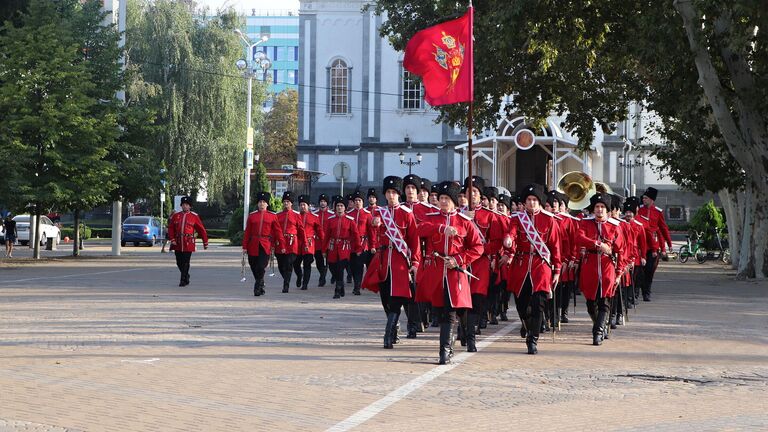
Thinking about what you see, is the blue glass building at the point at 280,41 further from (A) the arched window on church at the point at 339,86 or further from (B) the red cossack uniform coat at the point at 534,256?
(B) the red cossack uniform coat at the point at 534,256

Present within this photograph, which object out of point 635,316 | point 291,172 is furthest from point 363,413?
point 291,172

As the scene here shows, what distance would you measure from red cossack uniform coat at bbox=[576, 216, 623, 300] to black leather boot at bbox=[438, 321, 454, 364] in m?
2.88

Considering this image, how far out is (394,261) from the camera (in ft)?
46.7

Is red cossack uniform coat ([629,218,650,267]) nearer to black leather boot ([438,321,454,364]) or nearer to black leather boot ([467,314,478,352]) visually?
black leather boot ([467,314,478,352])

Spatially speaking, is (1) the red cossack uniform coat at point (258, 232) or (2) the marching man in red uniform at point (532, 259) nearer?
(2) the marching man in red uniform at point (532, 259)

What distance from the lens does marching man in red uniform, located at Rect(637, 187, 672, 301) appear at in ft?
78.3

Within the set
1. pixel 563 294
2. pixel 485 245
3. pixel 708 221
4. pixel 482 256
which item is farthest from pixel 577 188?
pixel 482 256

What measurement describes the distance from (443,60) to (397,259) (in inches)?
162

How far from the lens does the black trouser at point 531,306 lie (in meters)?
13.8

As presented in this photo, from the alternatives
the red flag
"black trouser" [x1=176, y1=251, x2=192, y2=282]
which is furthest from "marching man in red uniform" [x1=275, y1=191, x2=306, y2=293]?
the red flag

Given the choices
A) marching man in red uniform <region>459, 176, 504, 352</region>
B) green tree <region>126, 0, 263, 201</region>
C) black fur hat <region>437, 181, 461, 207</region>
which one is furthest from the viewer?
green tree <region>126, 0, 263, 201</region>

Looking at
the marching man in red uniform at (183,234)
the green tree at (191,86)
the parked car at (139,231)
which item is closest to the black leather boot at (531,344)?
the marching man in red uniform at (183,234)

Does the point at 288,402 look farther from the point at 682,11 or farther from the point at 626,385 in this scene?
the point at 682,11

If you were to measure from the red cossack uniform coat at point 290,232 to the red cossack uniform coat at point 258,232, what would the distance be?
18.5 inches
